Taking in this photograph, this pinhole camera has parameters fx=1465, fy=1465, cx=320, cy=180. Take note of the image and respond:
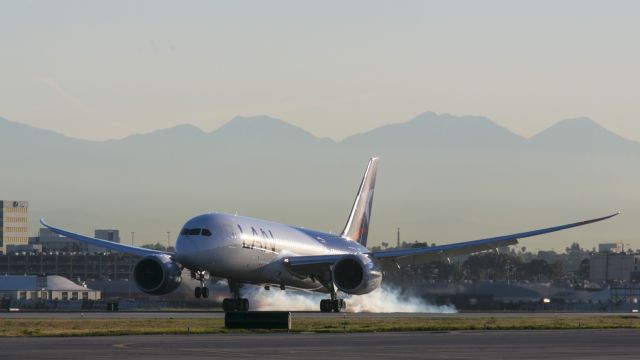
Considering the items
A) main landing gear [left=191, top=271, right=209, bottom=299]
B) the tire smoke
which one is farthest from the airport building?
main landing gear [left=191, top=271, right=209, bottom=299]

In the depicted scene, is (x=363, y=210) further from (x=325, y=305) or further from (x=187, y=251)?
(x=187, y=251)

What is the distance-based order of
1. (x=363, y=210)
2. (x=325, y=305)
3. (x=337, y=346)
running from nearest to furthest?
(x=337, y=346) → (x=325, y=305) → (x=363, y=210)

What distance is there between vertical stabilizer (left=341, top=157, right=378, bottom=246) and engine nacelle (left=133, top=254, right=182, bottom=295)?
20.1m

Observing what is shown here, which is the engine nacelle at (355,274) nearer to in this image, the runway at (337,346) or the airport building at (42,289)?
the runway at (337,346)

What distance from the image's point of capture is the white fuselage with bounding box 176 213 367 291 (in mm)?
Answer: 85188

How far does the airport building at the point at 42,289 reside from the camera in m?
177

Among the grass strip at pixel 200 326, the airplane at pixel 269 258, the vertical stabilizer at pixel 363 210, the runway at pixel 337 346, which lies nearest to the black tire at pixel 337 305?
the airplane at pixel 269 258

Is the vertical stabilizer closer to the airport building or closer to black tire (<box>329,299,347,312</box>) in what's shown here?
black tire (<box>329,299,347,312</box>)

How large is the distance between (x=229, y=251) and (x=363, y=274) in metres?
10.2

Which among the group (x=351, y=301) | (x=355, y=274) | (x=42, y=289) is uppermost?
(x=42, y=289)

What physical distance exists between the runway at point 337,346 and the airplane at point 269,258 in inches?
1090

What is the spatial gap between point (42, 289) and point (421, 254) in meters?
86.5

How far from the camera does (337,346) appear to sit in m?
48.8

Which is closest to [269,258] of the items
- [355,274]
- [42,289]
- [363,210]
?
[355,274]
